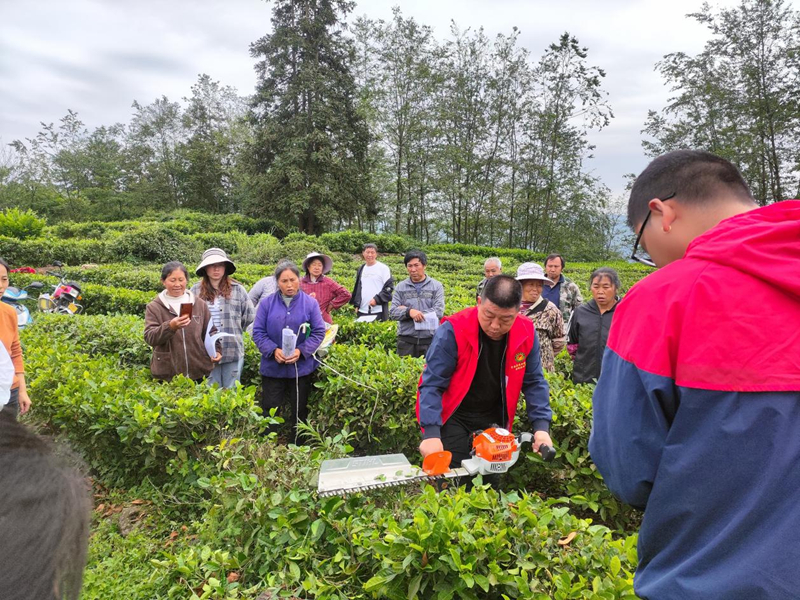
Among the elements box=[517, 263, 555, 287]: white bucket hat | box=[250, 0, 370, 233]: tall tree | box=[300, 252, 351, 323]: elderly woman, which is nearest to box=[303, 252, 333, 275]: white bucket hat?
box=[300, 252, 351, 323]: elderly woman

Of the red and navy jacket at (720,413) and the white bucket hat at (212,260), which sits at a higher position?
the white bucket hat at (212,260)

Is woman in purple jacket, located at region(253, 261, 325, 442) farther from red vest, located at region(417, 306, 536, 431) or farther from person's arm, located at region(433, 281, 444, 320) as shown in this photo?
red vest, located at region(417, 306, 536, 431)

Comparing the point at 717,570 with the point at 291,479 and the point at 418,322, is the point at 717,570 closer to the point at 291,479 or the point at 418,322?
the point at 291,479

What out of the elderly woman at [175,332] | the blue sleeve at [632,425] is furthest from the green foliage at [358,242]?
the blue sleeve at [632,425]

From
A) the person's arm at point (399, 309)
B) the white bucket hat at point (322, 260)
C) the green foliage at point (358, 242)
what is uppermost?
the green foliage at point (358, 242)

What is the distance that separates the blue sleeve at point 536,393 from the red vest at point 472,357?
0.30ft

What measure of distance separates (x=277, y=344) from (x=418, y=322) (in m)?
1.87

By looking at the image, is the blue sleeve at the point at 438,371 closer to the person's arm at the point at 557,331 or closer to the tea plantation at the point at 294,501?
the tea plantation at the point at 294,501

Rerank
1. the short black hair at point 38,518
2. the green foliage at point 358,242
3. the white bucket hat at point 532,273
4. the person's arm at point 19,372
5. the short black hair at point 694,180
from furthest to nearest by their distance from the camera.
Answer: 1. the green foliage at point 358,242
2. the white bucket hat at point 532,273
3. the person's arm at point 19,372
4. the short black hair at point 694,180
5. the short black hair at point 38,518

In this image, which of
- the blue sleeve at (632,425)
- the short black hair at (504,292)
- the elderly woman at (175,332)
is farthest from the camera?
the elderly woman at (175,332)

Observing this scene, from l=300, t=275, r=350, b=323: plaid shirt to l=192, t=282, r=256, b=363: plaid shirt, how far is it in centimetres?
133

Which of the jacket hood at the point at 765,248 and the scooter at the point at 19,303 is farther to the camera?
the scooter at the point at 19,303

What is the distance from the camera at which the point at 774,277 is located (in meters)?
0.93

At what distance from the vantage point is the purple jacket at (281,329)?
14.2 feet
